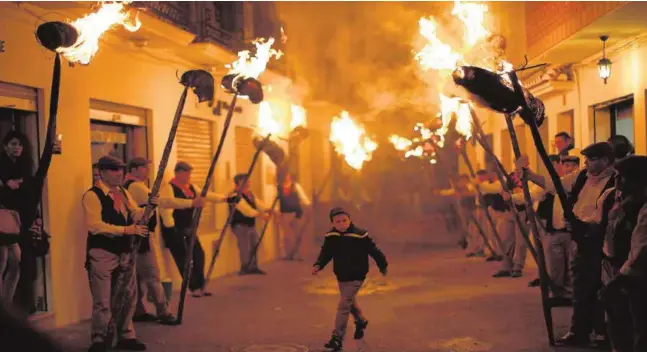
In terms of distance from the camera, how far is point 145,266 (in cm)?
819

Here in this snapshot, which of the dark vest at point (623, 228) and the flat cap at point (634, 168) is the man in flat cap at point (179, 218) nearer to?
the dark vest at point (623, 228)

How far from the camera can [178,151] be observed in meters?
11.7

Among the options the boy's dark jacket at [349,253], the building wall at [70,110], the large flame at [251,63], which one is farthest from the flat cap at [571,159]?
the building wall at [70,110]

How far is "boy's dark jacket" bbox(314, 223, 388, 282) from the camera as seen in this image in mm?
7078

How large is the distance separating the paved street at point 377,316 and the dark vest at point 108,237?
1100 mm

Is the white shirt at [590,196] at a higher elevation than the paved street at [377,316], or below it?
higher

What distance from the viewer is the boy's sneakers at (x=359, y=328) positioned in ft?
24.4

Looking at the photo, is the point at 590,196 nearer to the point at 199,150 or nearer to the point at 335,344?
the point at 335,344

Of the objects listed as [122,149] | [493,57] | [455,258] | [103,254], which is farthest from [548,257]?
[455,258]

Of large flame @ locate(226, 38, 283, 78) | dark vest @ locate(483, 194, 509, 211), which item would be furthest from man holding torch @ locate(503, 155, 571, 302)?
dark vest @ locate(483, 194, 509, 211)

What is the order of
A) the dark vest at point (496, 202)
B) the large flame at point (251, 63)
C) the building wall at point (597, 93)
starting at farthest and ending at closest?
the dark vest at point (496, 202), the building wall at point (597, 93), the large flame at point (251, 63)

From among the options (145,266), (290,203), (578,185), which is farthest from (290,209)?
(578,185)

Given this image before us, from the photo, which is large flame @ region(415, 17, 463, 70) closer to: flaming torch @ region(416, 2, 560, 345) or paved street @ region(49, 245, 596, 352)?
flaming torch @ region(416, 2, 560, 345)

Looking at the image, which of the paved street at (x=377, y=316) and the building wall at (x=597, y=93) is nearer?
the paved street at (x=377, y=316)
